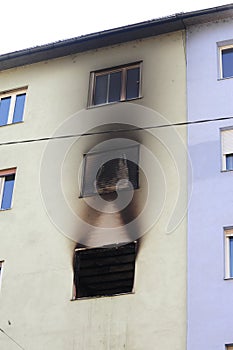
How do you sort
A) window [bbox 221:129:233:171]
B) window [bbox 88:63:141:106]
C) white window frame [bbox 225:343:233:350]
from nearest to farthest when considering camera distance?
white window frame [bbox 225:343:233:350] → window [bbox 221:129:233:171] → window [bbox 88:63:141:106]

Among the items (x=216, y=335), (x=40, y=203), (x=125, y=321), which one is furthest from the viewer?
(x=40, y=203)

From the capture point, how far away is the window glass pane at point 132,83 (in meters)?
22.8

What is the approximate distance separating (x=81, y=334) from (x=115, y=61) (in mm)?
9117

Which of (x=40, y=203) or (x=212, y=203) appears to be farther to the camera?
(x=40, y=203)

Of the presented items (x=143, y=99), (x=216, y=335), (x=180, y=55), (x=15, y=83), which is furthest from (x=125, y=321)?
(x=15, y=83)

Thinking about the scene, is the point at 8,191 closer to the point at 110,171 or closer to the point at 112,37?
the point at 110,171

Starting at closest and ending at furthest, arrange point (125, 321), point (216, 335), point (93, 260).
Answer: point (216, 335)
point (125, 321)
point (93, 260)

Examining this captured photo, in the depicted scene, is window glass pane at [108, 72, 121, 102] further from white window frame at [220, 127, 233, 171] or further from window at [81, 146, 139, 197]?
white window frame at [220, 127, 233, 171]

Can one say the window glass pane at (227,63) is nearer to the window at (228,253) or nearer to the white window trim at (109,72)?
the white window trim at (109,72)

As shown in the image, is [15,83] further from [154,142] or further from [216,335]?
[216,335]

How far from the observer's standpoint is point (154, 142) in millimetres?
21234

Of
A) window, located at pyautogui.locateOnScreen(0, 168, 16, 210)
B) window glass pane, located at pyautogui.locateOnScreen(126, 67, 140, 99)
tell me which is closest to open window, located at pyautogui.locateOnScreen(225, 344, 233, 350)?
window, located at pyautogui.locateOnScreen(0, 168, 16, 210)

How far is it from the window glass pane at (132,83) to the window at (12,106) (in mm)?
3814

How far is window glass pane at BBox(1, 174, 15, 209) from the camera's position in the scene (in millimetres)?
22641
